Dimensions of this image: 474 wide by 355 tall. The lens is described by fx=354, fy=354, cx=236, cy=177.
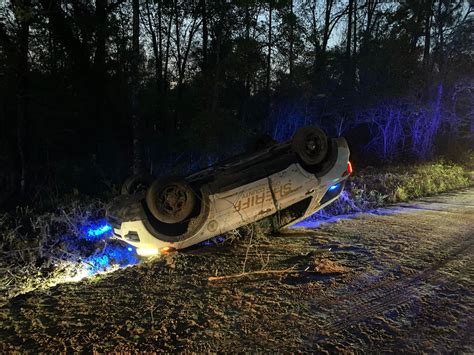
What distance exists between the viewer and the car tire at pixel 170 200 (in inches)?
154

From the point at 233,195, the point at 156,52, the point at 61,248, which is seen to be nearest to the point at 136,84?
the point at 61,248

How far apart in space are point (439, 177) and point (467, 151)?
969cm

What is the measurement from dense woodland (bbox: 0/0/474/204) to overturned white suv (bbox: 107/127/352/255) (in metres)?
1.82

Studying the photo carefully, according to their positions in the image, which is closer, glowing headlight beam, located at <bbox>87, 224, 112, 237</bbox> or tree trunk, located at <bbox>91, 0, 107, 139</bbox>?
glowing headlight beam, located at <bbox>87, 224, 112, 237</bbox>

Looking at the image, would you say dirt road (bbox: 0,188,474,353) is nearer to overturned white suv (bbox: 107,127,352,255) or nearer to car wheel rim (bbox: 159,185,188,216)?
overturned white suv (bbox: 107,127,352,255)

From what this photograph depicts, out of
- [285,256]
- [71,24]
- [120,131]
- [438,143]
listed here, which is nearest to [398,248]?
[285,256]

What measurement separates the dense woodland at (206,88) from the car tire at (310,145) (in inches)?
69.8

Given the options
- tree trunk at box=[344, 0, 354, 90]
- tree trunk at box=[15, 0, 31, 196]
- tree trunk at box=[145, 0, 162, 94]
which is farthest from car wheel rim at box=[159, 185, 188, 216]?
tree trunk at box=[145, 0, 162, 94]

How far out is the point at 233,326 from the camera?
279cm

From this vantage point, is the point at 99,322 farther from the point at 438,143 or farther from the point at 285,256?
the point at 438,143

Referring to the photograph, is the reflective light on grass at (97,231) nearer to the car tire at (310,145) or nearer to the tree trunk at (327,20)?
the car tire at (310,145)

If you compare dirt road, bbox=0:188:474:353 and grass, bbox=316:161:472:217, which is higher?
grass, bbox=316:161:472:217

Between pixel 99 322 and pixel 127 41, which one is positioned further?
pixel 127 41

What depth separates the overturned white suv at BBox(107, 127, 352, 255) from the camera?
157 inches
